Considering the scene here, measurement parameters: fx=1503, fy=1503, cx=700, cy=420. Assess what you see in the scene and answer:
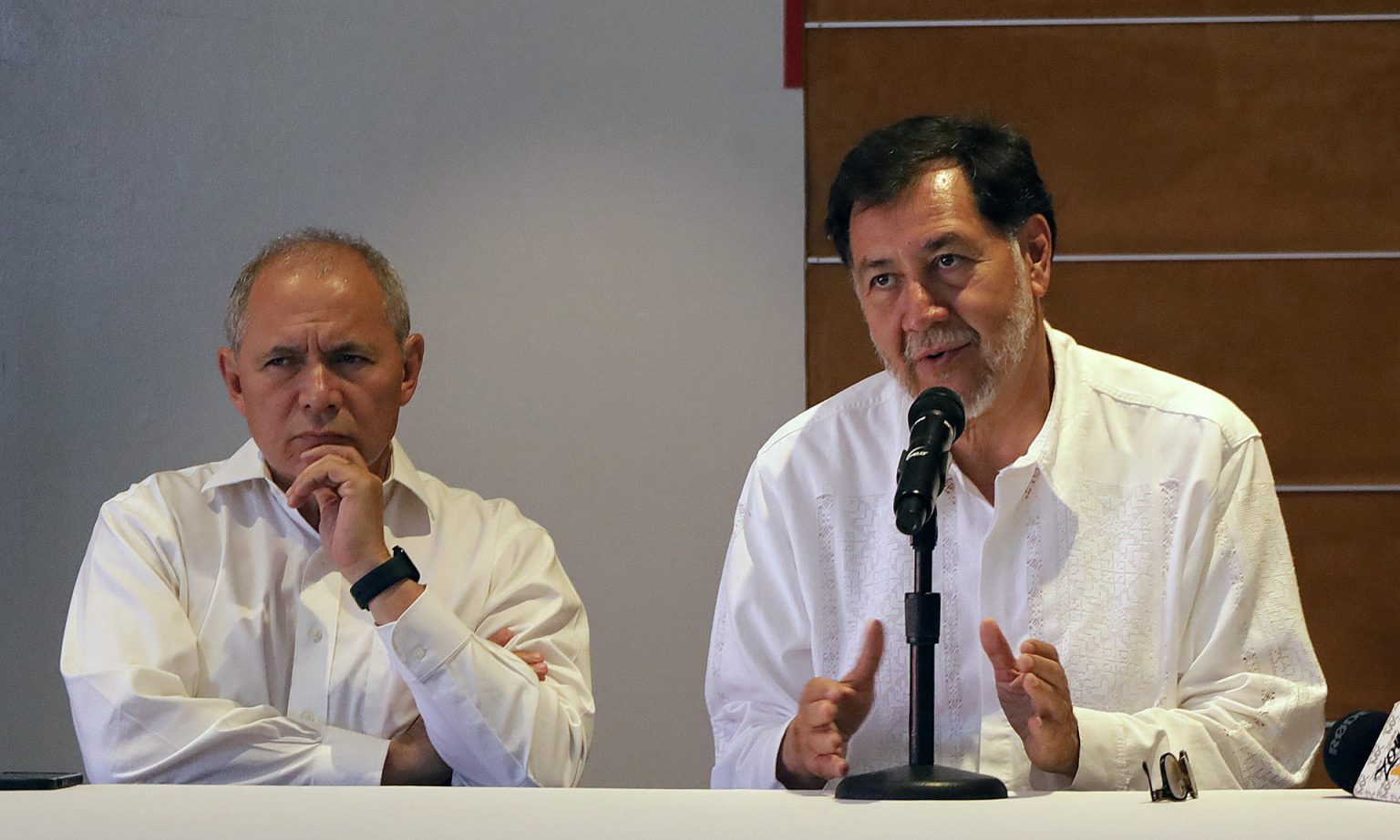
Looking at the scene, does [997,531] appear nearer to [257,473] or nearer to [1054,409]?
[1054,409]

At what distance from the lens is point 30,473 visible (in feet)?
12.2

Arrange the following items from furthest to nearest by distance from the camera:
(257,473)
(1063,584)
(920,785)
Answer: (257,473) < (1063,584) < (920,785)

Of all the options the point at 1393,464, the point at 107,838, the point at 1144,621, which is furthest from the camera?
the point at 1393,464

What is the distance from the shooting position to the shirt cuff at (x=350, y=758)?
2279 millimetres

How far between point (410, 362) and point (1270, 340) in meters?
2.11

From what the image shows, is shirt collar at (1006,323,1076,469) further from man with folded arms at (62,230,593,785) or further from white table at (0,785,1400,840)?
man with folded arms at (62,230,593,785)

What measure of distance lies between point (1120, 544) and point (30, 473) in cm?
271

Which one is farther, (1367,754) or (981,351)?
(981,351)

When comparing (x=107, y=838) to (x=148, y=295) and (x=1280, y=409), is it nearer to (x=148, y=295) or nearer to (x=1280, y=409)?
(x=148, y=295)

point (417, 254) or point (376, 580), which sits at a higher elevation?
point (417, 254)

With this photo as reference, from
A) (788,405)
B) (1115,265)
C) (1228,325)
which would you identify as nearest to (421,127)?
(788,405)

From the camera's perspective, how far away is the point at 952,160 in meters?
2.38

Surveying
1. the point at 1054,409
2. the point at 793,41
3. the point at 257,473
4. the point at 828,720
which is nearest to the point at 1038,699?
the point at 828,720

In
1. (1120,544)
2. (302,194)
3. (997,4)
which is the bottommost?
(1120,544)
